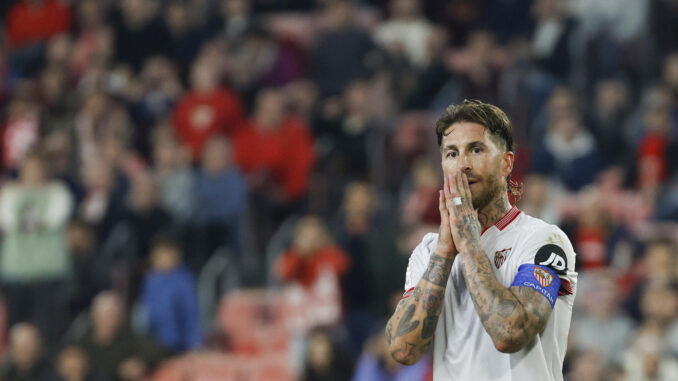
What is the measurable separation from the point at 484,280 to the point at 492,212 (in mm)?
376

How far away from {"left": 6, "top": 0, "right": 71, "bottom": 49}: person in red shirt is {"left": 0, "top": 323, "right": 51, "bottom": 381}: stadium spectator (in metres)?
5.18

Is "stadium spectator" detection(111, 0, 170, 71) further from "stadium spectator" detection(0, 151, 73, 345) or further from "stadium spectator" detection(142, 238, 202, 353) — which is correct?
"stadium spectator" detection(142, 238, 202, 353)

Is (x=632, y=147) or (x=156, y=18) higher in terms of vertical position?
(x=156, y=18)

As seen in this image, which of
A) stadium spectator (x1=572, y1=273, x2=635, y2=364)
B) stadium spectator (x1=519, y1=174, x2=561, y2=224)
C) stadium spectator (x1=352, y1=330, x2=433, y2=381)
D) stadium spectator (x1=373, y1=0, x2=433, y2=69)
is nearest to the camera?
stadium spectator (x1=352, y1=330, x2=433, y2=381)

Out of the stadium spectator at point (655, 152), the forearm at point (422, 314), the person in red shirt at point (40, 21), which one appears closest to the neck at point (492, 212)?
the forearm at point (422, 314)

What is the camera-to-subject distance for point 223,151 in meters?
11.3

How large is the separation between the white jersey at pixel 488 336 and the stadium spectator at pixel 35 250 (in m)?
8.16

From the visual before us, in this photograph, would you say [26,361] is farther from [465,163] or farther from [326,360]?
[465,163]

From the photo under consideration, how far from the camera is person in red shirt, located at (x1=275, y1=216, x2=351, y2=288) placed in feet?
33.0

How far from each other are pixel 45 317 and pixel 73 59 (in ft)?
13.3

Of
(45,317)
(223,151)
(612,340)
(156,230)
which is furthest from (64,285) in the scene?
(612,340)

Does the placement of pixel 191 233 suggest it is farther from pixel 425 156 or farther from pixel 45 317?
pixel 425 156

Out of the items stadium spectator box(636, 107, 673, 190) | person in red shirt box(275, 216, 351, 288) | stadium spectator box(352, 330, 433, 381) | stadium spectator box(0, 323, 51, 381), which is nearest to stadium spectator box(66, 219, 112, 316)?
stadium spectator box(0, 323, 51, 381)

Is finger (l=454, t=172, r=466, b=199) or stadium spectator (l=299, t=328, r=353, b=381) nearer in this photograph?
finger (l=454, t=172, r=466, b=199)
